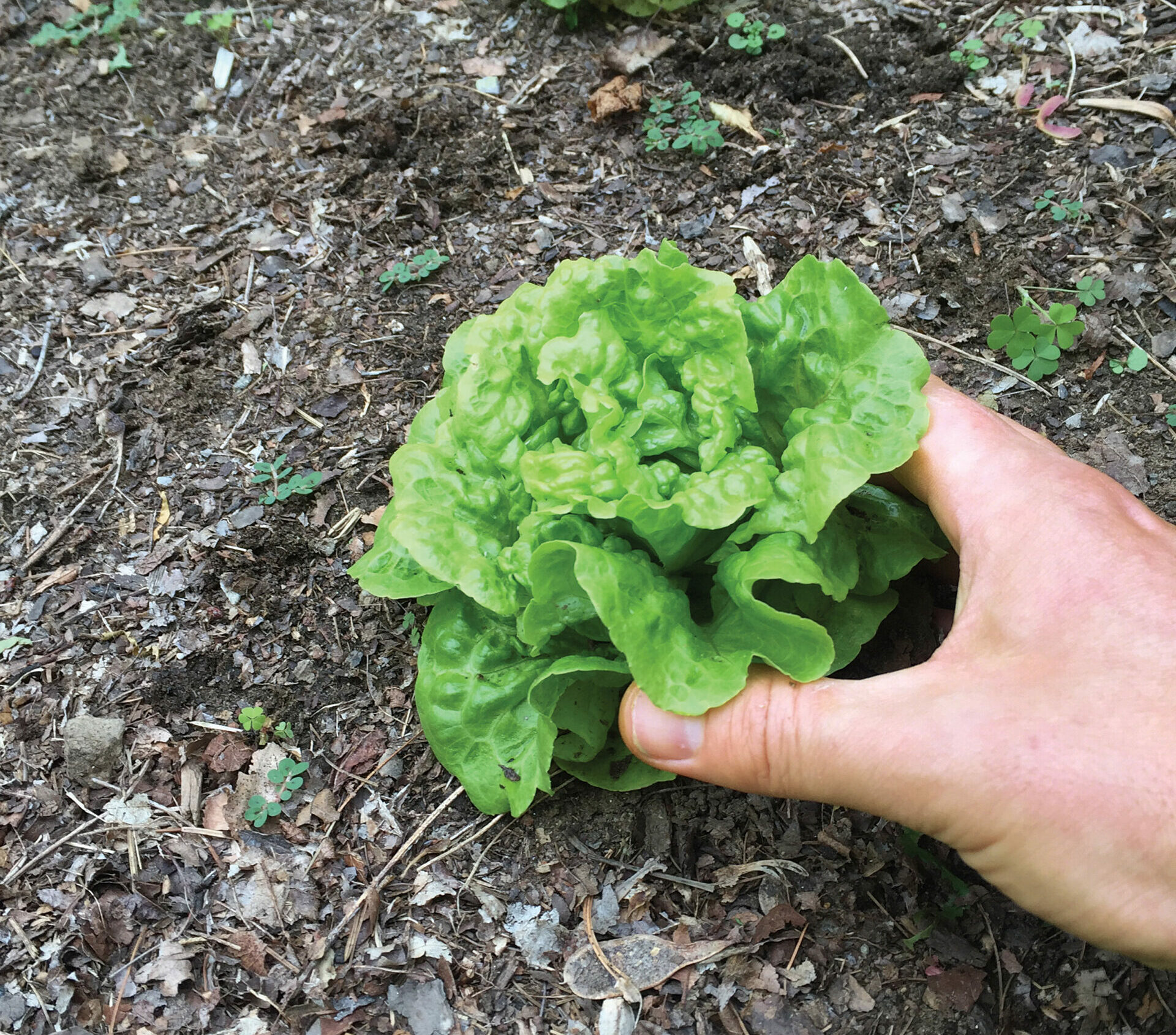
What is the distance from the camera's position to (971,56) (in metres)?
5.16

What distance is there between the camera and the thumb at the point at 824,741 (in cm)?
251

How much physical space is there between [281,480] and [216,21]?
3.87 m

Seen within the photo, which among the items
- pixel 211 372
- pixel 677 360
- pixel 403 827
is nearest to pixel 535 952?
pixel 403 827

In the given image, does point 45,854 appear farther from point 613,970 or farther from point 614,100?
point 614,100

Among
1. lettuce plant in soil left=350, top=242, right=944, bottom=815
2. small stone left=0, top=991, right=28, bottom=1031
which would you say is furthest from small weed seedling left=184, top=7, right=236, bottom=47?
small stone left=0, top=991, right=28, bottom=1031

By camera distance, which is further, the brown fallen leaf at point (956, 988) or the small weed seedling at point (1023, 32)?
the small weed seedling at point (1023, 32)

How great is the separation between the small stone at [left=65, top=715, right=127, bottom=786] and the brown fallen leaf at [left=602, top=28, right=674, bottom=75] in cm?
467

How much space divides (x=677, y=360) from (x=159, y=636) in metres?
2.66

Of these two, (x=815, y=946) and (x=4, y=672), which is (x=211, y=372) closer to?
(x=4, y=672)

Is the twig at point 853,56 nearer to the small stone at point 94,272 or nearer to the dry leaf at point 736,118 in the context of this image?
the dry leaf at point 736,118

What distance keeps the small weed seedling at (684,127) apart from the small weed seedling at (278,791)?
155 inches

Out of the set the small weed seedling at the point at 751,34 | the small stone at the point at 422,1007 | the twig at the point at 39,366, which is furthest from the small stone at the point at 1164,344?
the twig at the point at 39,366

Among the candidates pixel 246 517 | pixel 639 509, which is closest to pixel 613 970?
pixel 639 509

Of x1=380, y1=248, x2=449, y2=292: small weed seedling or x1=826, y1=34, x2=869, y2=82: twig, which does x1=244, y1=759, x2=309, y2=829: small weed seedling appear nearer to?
x1=380, y1=248, x2=449, y2=292: small weed seedling
